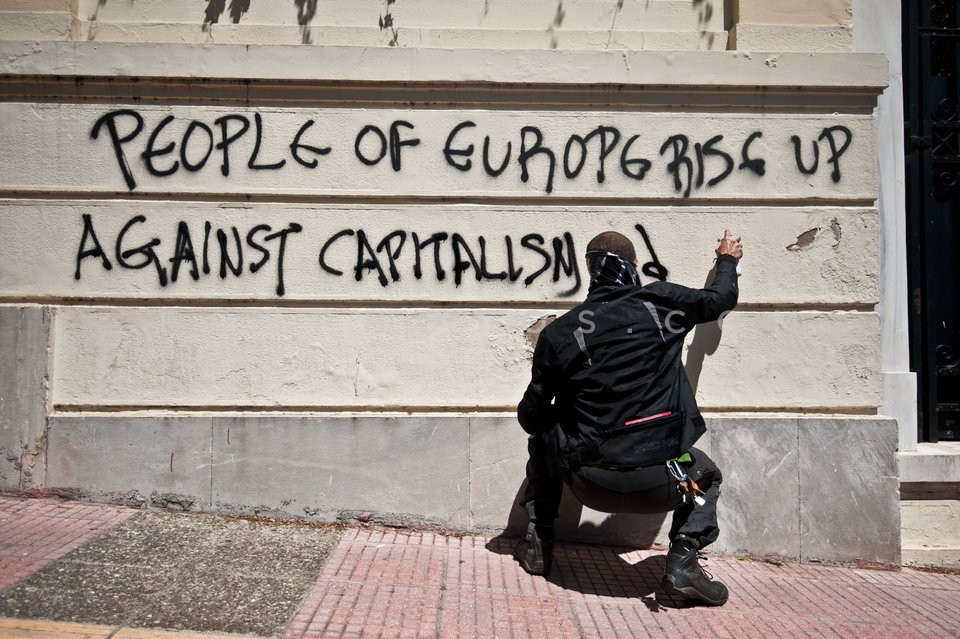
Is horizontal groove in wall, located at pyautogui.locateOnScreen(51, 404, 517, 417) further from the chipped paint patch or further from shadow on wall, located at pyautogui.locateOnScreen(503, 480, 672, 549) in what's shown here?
shadow on wall, located at pyautogui.locateOnScreen(503, 480, 672, 549)

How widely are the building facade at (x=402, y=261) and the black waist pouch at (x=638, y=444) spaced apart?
111cm

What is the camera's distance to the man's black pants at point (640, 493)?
3.88 meters

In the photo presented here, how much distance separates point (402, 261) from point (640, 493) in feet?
→ 7.09

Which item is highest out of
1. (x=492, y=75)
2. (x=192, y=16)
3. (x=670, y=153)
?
(x=192, y=16)

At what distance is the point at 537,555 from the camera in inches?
168

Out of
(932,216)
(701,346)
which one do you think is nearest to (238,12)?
(701,346)

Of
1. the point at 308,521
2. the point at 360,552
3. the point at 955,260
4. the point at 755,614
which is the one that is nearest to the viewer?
the point at 755,614

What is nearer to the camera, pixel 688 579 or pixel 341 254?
pixel 688 579

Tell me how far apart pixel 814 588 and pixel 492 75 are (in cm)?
376

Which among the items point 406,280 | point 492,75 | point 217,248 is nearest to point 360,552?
point 406,280

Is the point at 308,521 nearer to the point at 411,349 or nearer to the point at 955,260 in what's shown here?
the point at 411,349

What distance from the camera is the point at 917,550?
5.17m

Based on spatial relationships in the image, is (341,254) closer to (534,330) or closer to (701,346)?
(534,330)

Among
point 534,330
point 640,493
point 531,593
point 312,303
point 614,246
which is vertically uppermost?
point 614,246
